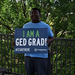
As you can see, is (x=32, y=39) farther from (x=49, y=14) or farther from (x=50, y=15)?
(x=49, y=14)

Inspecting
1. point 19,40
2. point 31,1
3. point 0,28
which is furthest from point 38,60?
point 0,28

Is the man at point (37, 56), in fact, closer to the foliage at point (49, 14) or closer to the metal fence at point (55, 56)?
the metal fence at point (55, 56)

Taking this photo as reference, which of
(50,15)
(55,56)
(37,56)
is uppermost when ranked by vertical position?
(50,15)

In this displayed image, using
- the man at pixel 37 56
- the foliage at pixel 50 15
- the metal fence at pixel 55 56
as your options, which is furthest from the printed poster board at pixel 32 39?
the foliage at pixel 50 15

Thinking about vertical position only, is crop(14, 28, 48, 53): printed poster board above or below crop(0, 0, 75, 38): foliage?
below

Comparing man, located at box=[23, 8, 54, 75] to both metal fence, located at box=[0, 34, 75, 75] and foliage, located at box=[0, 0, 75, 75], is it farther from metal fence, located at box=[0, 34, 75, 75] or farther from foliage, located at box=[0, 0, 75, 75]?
foliage, located at box=[0, 0, 75, 75]

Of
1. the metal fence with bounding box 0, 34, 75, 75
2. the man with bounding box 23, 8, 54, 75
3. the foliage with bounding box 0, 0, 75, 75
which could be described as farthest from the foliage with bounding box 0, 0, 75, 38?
the man with bounding box 23, 8, 54, 75

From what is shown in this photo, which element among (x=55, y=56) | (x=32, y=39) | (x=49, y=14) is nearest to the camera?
(x=32, y=39)

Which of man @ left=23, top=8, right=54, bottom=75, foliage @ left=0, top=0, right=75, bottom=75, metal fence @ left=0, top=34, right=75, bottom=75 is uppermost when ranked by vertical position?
foliage @ left=0, top=0, right=75, bottom=75

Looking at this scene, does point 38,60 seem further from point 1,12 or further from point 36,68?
point 1,12

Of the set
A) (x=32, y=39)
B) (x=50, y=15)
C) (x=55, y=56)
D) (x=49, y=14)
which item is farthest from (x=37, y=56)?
(x=49, y=14)

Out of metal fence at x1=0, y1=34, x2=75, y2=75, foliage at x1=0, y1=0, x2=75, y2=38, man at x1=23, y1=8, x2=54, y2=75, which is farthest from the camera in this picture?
foliage at x1=0, y1=0, x2=75, y2=38

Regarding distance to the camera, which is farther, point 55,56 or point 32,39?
point 55,56

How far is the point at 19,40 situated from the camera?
259cm
